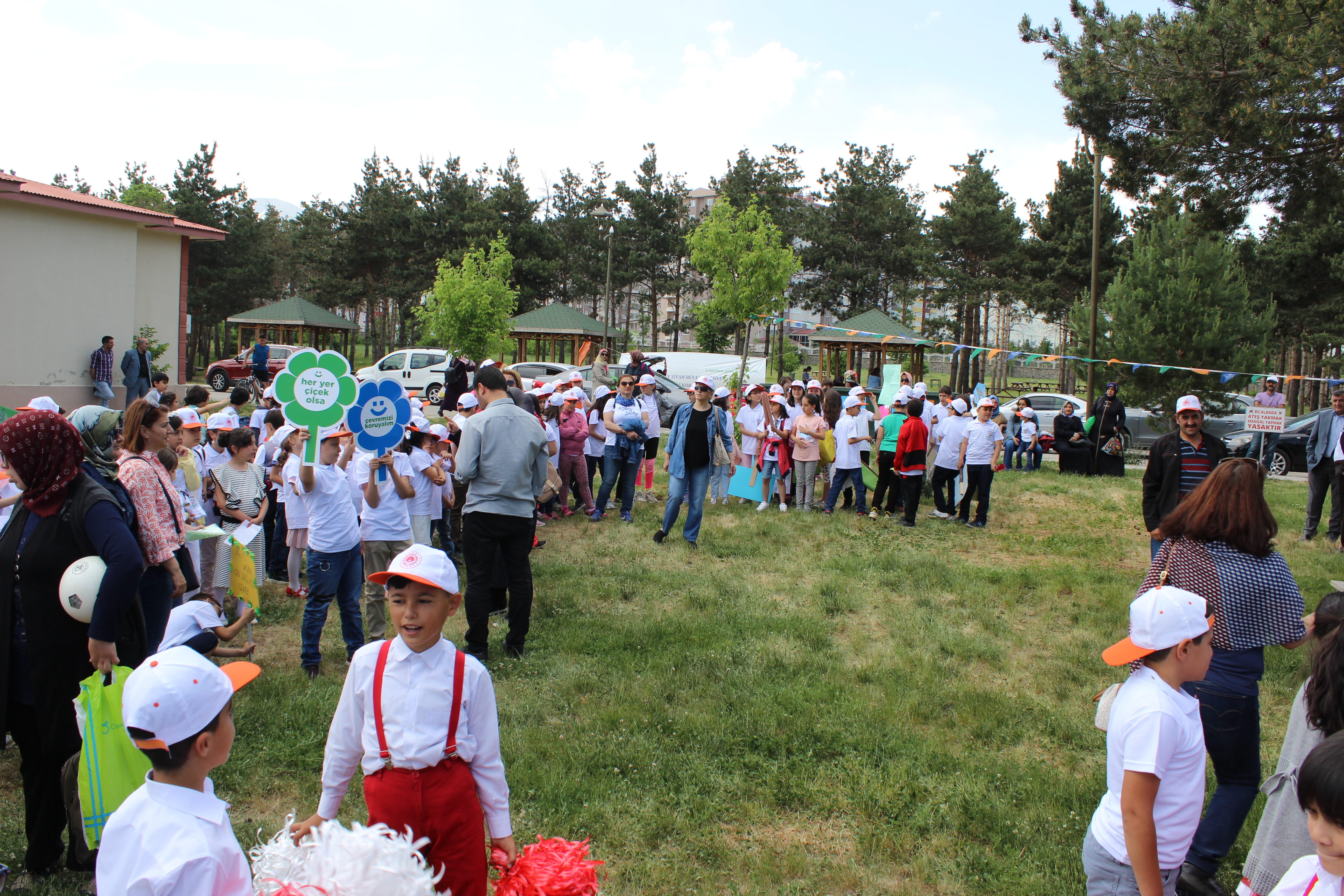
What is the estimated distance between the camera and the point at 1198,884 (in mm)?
3393

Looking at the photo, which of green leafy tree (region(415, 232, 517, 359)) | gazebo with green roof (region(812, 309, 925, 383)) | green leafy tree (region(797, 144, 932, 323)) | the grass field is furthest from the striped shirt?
green leafy tree (region(797, 144, 932, 323))

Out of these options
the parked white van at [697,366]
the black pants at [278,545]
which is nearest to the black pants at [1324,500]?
the black pants at [278,545]

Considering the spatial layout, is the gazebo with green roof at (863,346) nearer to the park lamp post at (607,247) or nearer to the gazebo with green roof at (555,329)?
the park lamp post at (607,247)

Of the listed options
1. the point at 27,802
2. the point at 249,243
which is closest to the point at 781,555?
the point at 27,802

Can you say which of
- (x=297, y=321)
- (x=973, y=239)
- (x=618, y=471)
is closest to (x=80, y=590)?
(x=618, y=471)

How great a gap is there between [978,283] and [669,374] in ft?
59.6

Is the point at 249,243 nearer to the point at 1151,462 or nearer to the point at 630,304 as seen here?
the point at 630,304

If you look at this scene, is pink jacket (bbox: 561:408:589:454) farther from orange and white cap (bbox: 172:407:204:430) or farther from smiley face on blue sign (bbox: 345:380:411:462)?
smiley face on blue sign (bbox: 345:380:411:462)

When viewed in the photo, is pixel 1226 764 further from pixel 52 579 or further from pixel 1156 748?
pixel 52 579

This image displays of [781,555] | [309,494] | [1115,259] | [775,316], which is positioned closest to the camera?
[309,494]

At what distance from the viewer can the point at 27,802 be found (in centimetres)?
321

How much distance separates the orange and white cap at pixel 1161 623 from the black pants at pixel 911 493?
8.18 meters

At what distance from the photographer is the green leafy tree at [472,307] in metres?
31.2

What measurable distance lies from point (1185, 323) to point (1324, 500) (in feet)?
47.8
